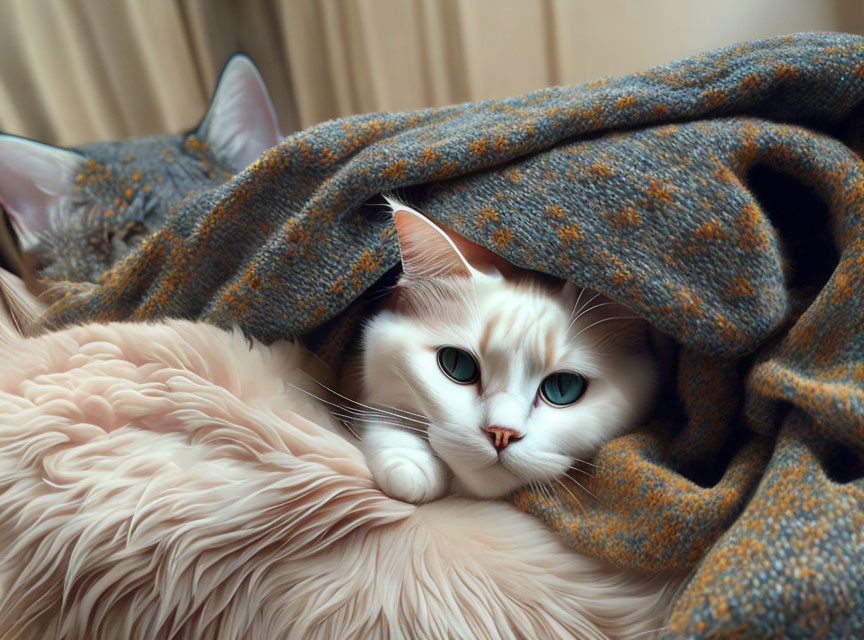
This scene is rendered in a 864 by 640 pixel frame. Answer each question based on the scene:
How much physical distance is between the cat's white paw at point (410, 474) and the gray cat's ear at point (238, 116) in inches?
33.6

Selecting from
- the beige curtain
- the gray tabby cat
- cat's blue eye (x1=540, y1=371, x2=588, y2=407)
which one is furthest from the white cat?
the beige curtain

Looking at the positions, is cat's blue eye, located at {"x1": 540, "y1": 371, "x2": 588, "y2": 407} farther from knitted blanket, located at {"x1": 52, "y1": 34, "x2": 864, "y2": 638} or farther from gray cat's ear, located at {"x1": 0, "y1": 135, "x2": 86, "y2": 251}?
gray cat's ear, located at {"x1": 0, "y1": 135, "x2": 86, "y2": 251}

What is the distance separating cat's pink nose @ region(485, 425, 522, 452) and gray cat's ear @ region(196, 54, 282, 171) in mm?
900

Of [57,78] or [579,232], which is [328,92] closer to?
[57,78]

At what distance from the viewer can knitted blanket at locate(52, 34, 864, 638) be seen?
16.0 inches

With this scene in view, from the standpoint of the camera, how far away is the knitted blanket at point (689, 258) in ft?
1.33

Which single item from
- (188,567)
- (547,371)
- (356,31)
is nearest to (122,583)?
(188,567)

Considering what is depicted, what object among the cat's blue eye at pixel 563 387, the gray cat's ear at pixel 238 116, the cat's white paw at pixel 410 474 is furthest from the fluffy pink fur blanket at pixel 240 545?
the gray cat's ear at pixel 238 116

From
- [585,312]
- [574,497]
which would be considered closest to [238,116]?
[585,312]

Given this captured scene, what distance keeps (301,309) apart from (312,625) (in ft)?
0.99

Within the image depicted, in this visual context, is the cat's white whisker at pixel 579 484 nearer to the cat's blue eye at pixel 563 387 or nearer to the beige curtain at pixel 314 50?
the cat's blue eye at pixel 563 387

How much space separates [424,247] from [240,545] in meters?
0.31

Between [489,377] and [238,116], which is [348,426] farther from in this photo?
[238,116]

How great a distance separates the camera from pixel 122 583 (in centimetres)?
49
